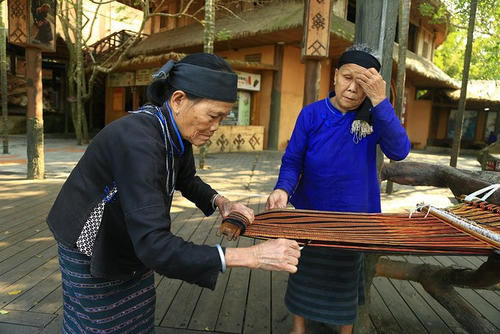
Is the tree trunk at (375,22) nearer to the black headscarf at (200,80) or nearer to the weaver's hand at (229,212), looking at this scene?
the weaver's hand at (229,212)

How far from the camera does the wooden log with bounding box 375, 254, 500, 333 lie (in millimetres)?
1644

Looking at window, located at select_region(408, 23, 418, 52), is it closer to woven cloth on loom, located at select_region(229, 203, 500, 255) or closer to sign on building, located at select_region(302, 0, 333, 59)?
sign on building, located at select_region(302, 0, 333, 59)

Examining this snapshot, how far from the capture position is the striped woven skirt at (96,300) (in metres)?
1.29

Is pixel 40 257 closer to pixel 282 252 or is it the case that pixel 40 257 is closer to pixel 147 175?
pixel 147 175

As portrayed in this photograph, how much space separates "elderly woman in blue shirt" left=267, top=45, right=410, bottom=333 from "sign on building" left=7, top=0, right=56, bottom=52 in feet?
17.7

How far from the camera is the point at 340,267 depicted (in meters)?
1.81

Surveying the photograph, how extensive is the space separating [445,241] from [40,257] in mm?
2972

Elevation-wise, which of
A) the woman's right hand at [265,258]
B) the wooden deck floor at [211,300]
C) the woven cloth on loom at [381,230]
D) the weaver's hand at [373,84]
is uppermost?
the weaver's hand at [373,84]

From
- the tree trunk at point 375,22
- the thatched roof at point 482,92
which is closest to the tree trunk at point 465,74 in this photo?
the tree trunk at point 375,22

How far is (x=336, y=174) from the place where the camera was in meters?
1.76

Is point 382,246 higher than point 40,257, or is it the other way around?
point 382,246

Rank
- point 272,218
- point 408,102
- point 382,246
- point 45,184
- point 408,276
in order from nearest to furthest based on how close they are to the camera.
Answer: point 382,246
point 272,218
point 408,276
point 45,184
point 408,102

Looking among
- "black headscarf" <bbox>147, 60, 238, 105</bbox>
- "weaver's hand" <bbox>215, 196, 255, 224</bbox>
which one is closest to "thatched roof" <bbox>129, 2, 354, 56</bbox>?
"weaver's hand" <bbox>215, 196, 255, 224</bbox>

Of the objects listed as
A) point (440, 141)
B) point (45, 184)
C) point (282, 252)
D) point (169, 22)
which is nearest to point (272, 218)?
point (282, 252)
